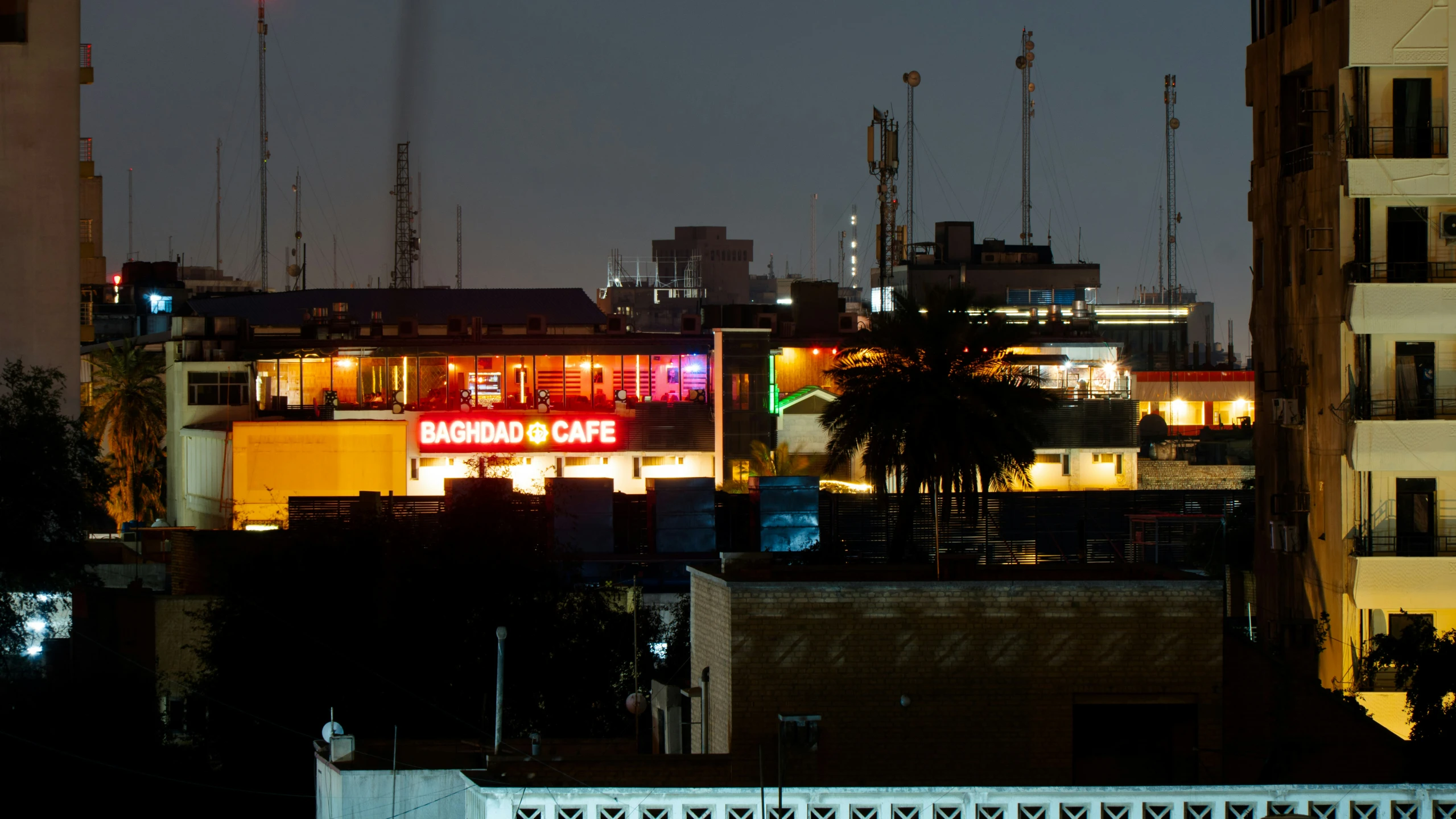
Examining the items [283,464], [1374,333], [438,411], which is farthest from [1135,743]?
[438,411]

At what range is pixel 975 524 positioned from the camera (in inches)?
1585

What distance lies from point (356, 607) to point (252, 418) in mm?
30674

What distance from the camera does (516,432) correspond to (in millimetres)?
65062

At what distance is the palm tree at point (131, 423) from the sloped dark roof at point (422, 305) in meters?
20.6

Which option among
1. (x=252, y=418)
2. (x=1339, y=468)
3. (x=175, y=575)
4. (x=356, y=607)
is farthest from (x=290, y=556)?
(x=252, y=418)

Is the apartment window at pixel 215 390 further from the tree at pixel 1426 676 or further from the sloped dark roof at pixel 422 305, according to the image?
the tree at pixel 1426 676

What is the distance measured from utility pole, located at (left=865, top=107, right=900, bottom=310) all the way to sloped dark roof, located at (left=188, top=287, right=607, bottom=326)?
57.0 feet

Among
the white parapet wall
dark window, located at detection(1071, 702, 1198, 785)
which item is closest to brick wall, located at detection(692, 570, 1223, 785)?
dark window, located at detection(1071, 702, 1198, 785)

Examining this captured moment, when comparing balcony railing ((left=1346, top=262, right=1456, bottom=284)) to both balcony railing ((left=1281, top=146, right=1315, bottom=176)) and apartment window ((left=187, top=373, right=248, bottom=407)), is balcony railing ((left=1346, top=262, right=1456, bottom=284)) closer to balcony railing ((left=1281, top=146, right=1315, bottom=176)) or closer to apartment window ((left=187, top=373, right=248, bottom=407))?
balcony railing ((left=1281, top=146, right=1315, bottom=176))

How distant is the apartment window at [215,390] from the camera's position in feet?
219

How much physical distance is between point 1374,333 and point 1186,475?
39964 millimetres

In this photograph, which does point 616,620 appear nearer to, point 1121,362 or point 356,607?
point 356,607

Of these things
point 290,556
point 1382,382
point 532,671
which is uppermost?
point 1382,382

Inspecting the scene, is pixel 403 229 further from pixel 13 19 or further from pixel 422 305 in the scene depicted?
pixel 13 19
